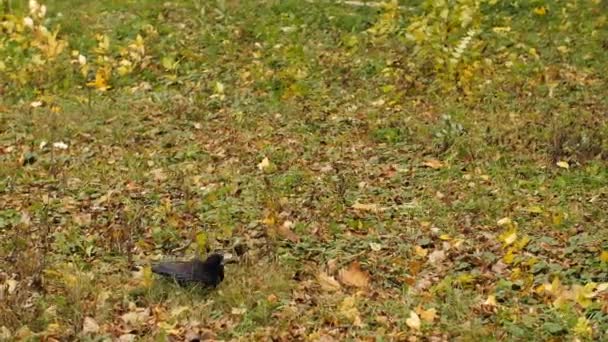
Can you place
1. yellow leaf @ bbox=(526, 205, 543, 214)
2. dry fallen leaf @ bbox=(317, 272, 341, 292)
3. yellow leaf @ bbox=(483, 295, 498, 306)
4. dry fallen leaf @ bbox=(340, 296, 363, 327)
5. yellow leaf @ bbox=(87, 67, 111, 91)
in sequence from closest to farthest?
dry fallen leaf @ bbox=(340, 296, 363, 327), yellow leaf @ bbox=(483, 295, 498, 306), dry fallen leaf @ bbox=(317, 272, 341, 292), yellow leaf @ bbox=(526, 205, 543, 214), yellow leaf @ bbox=(87, 67, 111, 91)

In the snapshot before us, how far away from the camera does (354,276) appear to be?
210 inches

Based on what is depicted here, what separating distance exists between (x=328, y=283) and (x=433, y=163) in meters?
2.45

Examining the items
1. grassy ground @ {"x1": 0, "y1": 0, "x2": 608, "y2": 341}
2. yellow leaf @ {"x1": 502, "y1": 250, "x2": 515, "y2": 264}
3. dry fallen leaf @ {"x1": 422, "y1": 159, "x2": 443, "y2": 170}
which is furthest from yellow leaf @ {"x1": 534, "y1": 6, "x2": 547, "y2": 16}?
yellow leaf @ {"x1": 502, "y1": 250, "x2": 515, "y2": 264}

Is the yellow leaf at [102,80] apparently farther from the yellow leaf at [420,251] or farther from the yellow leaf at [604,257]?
the yellow leaf at [604,257]

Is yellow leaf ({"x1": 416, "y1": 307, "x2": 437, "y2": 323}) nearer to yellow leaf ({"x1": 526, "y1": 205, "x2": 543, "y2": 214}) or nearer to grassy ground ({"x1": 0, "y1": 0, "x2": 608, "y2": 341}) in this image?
grassy ground ({"x1": 0, "y1": 0, "x2": 608, "y2": 341})

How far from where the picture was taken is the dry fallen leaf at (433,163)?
723 cm

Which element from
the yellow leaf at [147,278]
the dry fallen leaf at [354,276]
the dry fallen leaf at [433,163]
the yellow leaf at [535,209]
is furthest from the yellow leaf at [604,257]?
the yellow leaf at [147,278]

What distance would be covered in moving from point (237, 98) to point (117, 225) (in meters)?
3.31

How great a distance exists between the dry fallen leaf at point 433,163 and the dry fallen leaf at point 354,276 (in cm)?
213

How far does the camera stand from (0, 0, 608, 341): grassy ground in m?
4.91

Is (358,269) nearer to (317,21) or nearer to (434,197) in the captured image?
(434,197)

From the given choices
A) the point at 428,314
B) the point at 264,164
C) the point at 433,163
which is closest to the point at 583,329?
the point at 428,314

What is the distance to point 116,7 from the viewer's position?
474 inches

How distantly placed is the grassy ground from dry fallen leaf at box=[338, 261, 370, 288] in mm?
14
